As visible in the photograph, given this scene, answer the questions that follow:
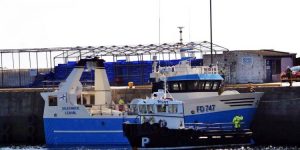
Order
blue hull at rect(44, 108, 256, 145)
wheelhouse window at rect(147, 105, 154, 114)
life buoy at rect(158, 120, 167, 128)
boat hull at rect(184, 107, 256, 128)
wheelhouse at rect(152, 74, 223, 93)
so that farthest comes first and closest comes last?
blue hull at rect(44, 108, 256, 145)
wheelhouse at rect(152, 74, 223, 93)
boat hull at rect(184, 107, 256, 128)
wheelhouse window at rect(147, 105, 154, 114)
life buoy at rect(158, 120, 167, 128)

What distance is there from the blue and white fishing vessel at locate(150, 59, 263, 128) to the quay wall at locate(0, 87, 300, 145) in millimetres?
2567

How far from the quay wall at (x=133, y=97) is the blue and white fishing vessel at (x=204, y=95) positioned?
2.57 meters

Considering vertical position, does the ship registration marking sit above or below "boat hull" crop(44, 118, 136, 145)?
above

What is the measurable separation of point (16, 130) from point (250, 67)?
17.1 m

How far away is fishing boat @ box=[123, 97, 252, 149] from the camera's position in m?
53.9

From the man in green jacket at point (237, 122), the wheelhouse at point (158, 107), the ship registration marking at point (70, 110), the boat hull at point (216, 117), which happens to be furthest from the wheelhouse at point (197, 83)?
the ship registration marking at point (70, 110)

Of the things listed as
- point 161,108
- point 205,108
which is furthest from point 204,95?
point 161,108

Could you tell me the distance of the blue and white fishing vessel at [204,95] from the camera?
190 ft

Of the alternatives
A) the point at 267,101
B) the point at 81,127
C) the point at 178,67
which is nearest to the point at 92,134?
the point at 81,127

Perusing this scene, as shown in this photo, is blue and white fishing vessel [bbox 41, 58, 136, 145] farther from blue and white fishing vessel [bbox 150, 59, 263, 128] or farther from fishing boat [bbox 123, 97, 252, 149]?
fishing boat [bbox 123, 97, 252, 149]

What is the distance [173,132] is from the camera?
5397 centimetres

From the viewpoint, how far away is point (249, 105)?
5853cm

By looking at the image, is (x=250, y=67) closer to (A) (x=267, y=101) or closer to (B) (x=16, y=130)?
(A) (x=267, y=101)

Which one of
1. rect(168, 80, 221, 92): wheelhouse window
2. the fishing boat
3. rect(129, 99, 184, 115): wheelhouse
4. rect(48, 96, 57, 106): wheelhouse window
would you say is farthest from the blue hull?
the fishing boat
